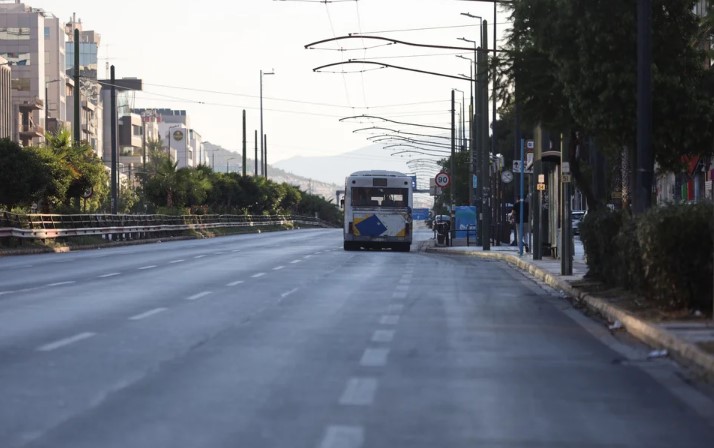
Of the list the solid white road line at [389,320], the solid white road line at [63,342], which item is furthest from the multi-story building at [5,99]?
the solid white road line at [63,342]

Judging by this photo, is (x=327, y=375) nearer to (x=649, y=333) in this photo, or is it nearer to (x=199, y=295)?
(x=649, y=333)

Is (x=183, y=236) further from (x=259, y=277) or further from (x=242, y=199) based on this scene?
(x=259, y=277)

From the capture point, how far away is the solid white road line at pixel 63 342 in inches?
504

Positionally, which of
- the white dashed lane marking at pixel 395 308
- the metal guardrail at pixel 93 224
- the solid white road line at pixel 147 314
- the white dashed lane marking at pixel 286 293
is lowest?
the white dashed lane marking at pixel 395 308

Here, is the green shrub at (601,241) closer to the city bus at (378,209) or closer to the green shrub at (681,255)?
the green shrub at (681,255)

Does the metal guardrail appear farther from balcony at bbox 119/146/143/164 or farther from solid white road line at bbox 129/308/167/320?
balcony at bbox 119/146/143/164

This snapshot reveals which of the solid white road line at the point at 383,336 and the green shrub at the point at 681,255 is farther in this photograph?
the green shrub at the point at 681,255

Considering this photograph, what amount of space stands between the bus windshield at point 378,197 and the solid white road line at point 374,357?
1570 inches

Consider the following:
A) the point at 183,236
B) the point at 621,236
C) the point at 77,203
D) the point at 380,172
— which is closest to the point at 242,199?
the point at 183,236

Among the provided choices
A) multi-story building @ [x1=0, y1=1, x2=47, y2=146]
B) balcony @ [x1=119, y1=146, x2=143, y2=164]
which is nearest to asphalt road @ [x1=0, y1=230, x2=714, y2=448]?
multi-story building @ [x1=0, y1=1, x2=47, y2=146]

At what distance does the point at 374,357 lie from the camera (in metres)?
12.3

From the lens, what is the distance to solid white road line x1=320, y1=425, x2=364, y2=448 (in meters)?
7.61

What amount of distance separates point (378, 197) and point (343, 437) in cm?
4514

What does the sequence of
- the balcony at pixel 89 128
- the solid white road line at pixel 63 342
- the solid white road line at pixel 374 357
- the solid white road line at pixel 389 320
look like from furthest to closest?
the balcony at pixel 89 128 < the solid white road line at pixel 389 320 < the solid white road line at pixel 63 342 < the solid white road line at pixel 374 357
